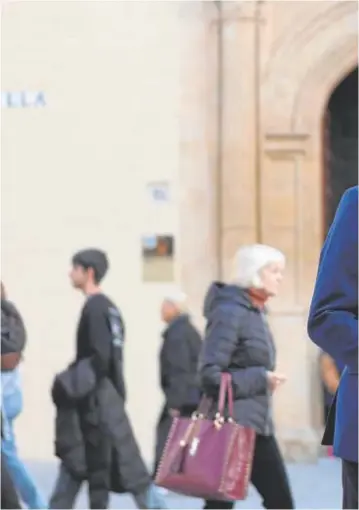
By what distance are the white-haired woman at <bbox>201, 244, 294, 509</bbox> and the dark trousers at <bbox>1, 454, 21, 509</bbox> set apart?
1.31 metres

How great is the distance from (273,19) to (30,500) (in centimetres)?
312

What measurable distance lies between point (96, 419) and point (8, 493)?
0.52 metres

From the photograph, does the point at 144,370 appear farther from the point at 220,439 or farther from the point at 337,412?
the point at 337,412

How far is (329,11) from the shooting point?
25.4 ft

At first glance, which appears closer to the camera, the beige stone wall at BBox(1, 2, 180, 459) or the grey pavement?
the grey pavement

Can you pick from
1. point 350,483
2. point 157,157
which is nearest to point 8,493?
point 157,157

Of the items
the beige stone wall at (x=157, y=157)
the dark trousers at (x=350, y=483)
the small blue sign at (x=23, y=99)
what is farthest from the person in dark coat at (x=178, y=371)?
the dark trousers at (x=350, y=483)

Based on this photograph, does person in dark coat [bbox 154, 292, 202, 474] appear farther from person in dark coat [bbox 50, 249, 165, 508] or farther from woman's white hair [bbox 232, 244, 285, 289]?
woman's white hair [bbox 232, 244, 285, 289]

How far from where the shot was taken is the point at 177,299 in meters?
7.68

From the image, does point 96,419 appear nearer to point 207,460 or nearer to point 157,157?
point 207,460

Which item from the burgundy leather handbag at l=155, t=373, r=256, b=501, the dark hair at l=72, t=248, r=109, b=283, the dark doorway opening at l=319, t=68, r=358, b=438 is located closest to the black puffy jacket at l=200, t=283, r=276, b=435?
the burgundy leather handbag at l=155, t=373, r=256, b=501

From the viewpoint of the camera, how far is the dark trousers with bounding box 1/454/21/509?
614 cm

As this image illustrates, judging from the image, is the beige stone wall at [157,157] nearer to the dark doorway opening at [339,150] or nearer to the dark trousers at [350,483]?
the dark doorway opening at [339,150]

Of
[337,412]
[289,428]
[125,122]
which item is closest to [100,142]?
[125,122]
